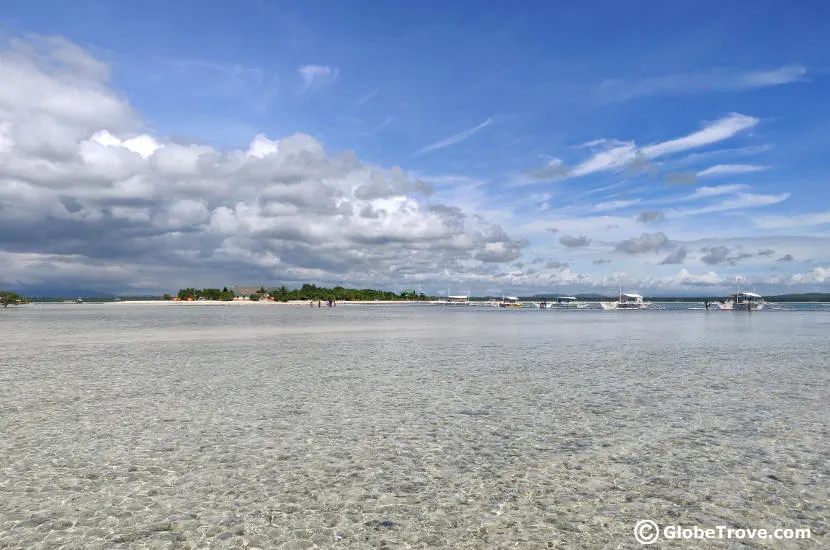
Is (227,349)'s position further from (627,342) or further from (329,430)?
(627,342)

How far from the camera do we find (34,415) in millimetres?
15852

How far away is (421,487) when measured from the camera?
9.97 meters

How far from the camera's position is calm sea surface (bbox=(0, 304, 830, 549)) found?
8.27 metres

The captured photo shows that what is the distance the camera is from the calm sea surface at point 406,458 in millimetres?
8273

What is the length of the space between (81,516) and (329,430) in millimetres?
6413

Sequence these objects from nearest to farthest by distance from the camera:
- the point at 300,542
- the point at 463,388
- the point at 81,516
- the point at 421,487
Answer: the point at 300,542 → the point at 81,516 → the point at 421,487 → the point at 463,388

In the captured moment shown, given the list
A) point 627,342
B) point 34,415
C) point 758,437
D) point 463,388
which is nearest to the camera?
point 758,437

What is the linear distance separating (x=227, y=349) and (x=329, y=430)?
82.2ft

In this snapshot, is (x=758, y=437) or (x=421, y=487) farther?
(x=758, y=437)

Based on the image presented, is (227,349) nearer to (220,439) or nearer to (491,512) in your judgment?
(220,439)

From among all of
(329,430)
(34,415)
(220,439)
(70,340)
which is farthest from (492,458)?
(70,340)

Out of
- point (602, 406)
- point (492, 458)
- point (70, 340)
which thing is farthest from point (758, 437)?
point (70, 340)

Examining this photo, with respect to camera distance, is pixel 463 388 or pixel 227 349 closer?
pixel 463 388

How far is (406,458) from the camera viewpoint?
38.5 feet
